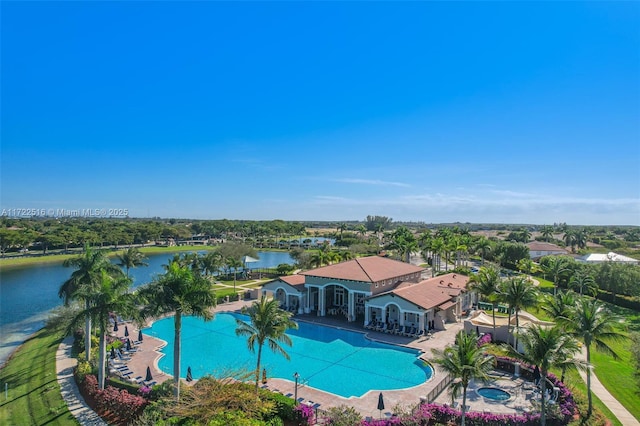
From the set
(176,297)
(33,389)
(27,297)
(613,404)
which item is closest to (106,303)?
(176,297)

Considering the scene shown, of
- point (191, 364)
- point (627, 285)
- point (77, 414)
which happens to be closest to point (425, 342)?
point (191, 364)

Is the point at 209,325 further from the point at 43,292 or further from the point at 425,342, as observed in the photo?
the point at 43,292

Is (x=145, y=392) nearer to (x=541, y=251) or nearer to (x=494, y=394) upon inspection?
(x=494, y=394)

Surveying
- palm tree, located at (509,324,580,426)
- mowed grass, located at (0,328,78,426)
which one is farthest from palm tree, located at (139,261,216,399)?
palm tree, located at (509,324,580,426)

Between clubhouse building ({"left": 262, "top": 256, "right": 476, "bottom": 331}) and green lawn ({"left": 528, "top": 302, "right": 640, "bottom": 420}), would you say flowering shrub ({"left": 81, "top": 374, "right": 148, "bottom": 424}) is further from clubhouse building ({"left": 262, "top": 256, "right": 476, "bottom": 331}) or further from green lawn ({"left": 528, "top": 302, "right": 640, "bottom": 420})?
green lawn ({"left": 528, "top": 302, "right": 640, "bottom": 420})

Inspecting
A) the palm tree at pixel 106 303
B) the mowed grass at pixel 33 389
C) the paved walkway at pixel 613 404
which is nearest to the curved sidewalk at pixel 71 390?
the mowed grass at pixel 33 389

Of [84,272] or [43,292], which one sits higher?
[84,272]

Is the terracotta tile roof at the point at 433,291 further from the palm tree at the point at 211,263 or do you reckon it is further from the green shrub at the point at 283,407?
the palm tree at the point at 211,263
